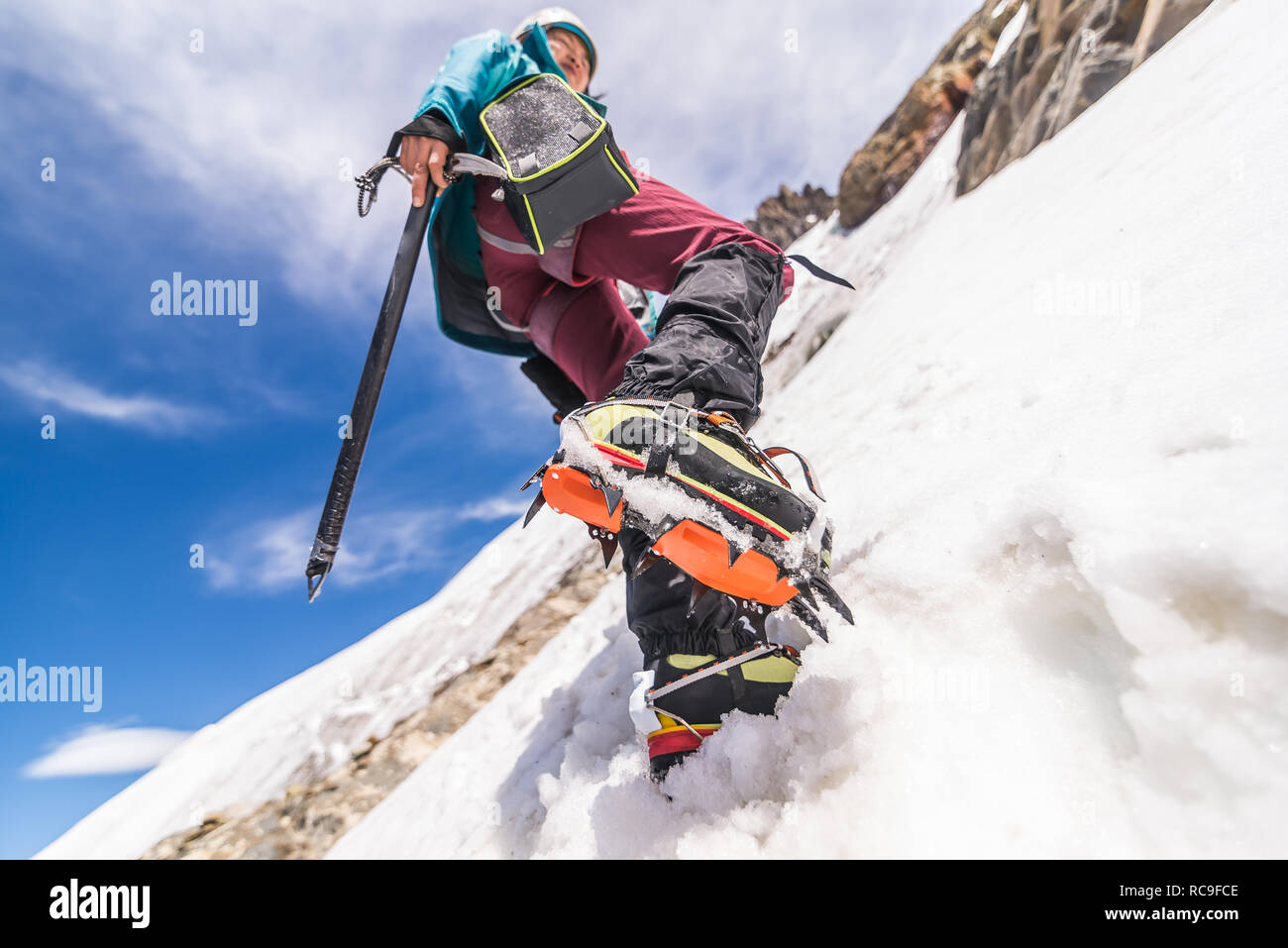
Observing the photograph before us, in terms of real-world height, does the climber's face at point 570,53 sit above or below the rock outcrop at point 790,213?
below

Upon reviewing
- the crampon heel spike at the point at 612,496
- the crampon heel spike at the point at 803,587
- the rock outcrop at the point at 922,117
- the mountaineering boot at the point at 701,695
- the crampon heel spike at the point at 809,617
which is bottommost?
the mountaineering boot at the point at 701,695

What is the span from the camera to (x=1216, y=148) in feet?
5.74

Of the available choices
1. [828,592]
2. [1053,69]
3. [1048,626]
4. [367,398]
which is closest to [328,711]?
[367,398]

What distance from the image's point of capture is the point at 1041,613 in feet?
2.91

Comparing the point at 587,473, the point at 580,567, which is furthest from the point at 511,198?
the point at 580,567

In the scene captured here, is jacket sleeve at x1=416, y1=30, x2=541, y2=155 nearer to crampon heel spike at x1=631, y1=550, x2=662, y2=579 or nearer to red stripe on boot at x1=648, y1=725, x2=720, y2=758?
crampon heel spike at x1=631, y1=550, x2=662, y2=579

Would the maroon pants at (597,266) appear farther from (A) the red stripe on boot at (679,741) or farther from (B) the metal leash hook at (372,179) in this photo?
(A) the red stripe on boot at (679,741)

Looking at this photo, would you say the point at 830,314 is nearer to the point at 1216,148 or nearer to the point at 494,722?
the point at 1216,148

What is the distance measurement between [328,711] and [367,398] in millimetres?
2581

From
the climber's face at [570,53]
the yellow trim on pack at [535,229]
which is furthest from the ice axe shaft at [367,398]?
the climber's face at [570,53]

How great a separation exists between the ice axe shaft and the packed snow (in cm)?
79

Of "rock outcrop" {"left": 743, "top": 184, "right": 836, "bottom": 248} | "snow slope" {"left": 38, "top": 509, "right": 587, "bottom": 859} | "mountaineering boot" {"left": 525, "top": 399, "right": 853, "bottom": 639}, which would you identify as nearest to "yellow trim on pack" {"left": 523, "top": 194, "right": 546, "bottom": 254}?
"mountaineering boot" {"left": 525, "top": 399, "right": 853, "bottom": 639}

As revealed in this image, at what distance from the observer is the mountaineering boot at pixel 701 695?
1061 mm

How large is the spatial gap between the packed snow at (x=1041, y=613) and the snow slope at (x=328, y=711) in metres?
1.03
